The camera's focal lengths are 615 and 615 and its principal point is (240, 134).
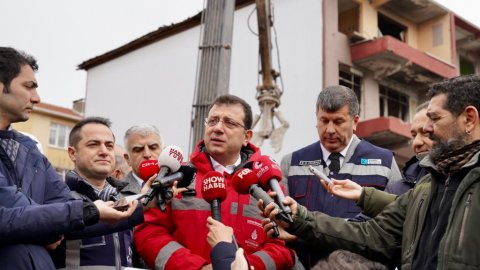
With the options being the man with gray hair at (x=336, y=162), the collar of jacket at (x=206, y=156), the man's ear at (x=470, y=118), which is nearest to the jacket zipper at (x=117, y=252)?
the collar of jacket at (x=206, y=156)

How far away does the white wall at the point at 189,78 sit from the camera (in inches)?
728

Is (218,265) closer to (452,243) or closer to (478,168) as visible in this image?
(452,243)

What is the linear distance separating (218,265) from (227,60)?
5356mm

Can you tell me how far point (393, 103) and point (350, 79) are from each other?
7.58 ft

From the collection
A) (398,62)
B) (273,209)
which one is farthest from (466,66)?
(273,209)

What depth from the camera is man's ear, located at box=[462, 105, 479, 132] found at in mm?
3279

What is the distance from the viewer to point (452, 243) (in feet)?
9.50

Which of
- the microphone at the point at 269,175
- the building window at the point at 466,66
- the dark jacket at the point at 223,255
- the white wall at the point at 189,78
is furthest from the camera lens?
the building window at the point at 466,66

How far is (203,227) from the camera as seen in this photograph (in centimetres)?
381

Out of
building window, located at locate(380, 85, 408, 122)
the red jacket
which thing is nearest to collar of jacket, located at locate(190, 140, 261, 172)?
the red jacket

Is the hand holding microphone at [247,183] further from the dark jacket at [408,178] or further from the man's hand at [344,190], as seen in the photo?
the dark jacket at [408,178]

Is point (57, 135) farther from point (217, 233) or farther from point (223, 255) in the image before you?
point (223, 255)

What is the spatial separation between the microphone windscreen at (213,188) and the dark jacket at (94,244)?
15.9 inches

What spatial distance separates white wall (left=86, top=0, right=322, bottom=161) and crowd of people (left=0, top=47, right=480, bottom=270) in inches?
538
